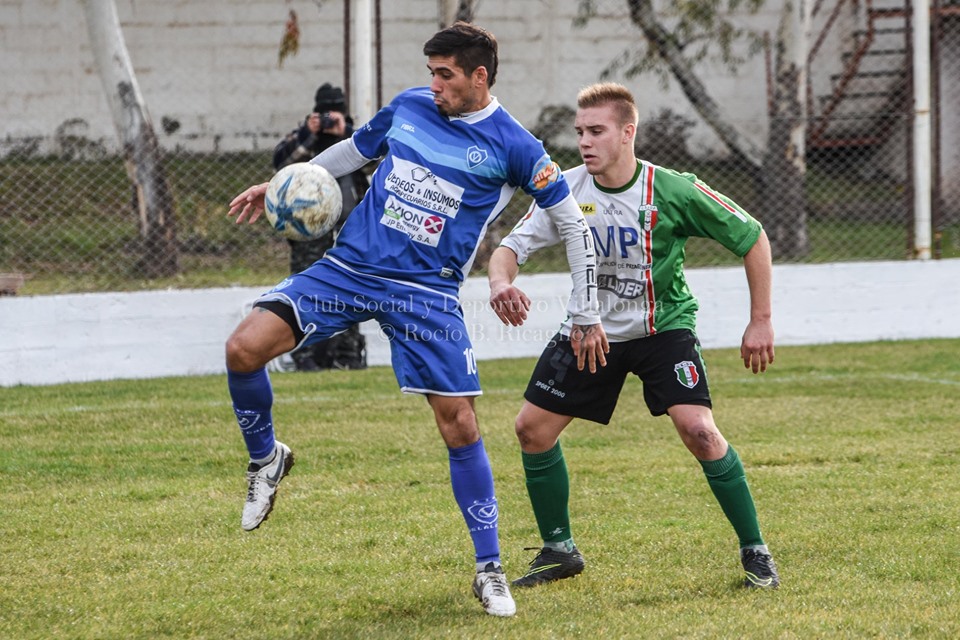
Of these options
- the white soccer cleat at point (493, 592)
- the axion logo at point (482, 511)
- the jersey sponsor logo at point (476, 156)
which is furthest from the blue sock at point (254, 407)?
the jersey sponsor logo at point (476, 156)

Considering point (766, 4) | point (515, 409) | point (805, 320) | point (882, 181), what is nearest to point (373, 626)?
point (515, 409)

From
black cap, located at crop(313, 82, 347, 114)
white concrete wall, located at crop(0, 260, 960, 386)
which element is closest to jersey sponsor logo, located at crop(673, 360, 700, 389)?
black cap, located at crop(313, 82, 347, 114)

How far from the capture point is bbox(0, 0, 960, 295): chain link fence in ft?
35.0

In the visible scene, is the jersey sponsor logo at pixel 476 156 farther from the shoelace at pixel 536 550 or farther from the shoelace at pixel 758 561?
the shoelace at pixel 758 561

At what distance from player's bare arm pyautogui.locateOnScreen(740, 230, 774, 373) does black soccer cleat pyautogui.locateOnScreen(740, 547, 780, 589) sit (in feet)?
2.23

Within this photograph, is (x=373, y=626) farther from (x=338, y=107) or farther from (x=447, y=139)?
(x=338, y=107)

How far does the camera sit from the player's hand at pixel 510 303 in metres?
4.49

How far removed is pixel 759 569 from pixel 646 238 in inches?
51.2

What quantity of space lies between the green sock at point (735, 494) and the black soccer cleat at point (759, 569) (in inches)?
1.6

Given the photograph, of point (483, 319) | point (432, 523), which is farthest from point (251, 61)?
point (432, 523)

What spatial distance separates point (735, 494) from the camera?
4.61 metres

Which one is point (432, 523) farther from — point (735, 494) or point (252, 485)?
point (735, 494)

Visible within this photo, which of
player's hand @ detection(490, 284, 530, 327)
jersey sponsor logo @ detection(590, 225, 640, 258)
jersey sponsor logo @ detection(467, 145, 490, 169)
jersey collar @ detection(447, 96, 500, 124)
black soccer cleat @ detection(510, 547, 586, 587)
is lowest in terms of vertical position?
black soccer cleat @ detection(510, 547, 586, 587)

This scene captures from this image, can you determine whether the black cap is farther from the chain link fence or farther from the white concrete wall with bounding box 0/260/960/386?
the chain link fence
